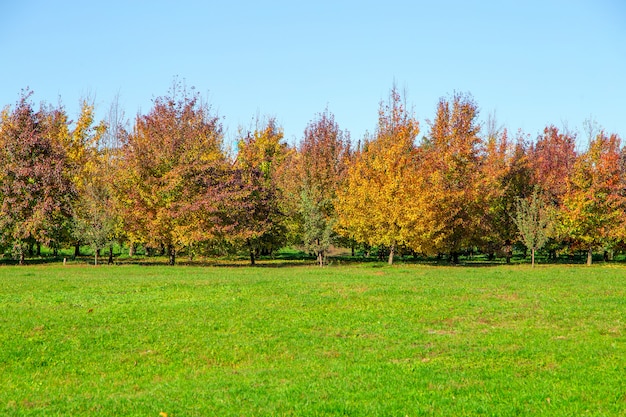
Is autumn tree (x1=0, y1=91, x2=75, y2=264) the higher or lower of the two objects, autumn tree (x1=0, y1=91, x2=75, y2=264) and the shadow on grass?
the higher

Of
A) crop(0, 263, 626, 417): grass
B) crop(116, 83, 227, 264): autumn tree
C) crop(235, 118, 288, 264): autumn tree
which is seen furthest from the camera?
crop(235, 118, 288, 264): autumn tree

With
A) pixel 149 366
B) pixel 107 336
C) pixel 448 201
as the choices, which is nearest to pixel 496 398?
pixel 149 366

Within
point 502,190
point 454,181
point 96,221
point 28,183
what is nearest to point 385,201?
point 454,181

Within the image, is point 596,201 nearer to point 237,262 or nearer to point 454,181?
point 454,181

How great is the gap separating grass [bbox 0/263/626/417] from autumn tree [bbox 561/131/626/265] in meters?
22.2

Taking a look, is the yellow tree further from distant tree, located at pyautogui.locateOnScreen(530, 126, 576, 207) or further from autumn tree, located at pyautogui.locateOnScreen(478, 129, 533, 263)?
distant tree, located at pyautogui.locateOnScreen(530, 126, 576, 207)

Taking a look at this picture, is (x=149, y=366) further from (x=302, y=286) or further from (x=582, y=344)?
(x=302, y=286)

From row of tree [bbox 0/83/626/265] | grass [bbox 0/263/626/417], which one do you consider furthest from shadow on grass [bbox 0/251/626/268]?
grass [bbox 0/263/626/417]

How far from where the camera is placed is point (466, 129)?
4575 cm

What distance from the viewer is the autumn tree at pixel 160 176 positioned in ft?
118

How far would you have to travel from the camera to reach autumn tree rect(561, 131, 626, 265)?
42.3 meters

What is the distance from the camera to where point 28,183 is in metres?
39.9

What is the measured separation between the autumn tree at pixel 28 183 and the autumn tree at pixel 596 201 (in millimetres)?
36554

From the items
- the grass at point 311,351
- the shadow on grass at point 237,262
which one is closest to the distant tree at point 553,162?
the shadow on grass at point 237,262
